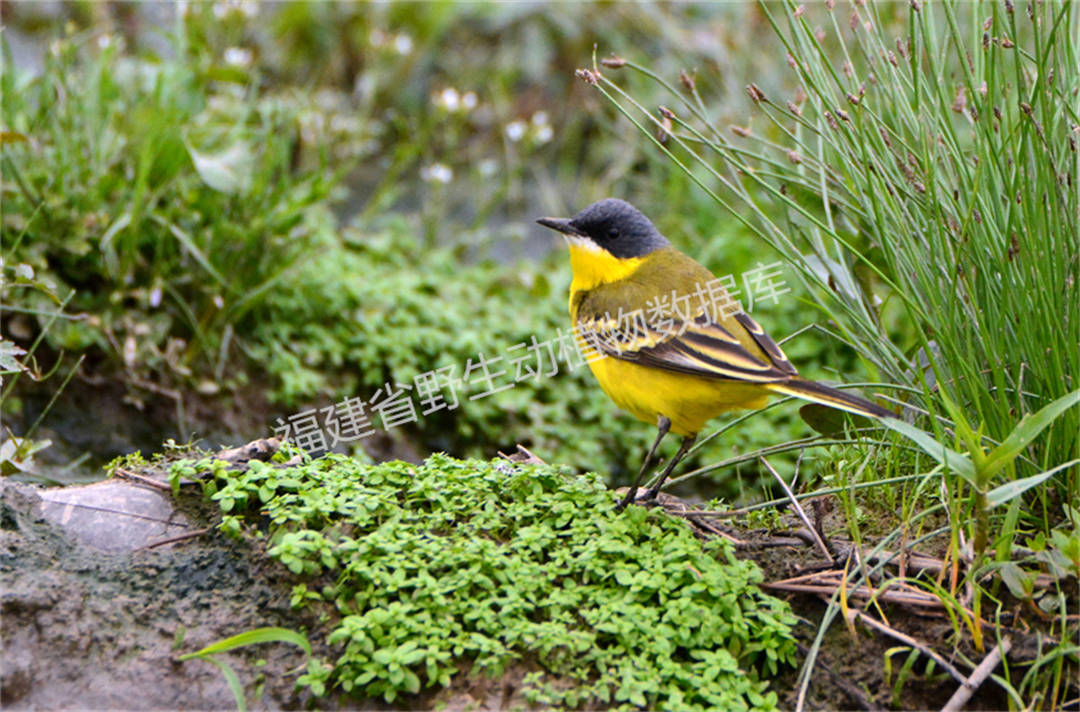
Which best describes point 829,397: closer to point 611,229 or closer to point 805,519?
point 805,519

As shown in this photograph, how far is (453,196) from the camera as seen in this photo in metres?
8.46

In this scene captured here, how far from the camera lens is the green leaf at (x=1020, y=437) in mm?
2701

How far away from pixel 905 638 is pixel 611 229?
7.52ft

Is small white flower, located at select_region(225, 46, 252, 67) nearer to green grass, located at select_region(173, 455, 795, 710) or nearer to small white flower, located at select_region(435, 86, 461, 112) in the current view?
small white flower, located at select_region(435, 86, 461, 112)

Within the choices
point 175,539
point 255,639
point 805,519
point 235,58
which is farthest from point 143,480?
point 235,58

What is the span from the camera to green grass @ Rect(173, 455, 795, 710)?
2.79m

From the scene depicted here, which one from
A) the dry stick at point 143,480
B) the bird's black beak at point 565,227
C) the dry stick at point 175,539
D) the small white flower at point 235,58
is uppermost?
the small white flower at point 235,58

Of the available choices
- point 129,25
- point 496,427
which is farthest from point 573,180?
point 129,25

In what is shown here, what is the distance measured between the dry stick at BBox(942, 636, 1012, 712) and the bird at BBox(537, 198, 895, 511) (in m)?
0.75

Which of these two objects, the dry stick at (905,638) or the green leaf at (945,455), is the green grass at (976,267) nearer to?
the green leaf at (945,455)

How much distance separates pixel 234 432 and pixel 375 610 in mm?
2842

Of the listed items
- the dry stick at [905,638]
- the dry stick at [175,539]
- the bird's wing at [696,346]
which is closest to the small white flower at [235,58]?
Answer: the bird's wing at [696,346]

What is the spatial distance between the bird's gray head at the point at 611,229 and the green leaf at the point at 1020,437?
7.17 ft

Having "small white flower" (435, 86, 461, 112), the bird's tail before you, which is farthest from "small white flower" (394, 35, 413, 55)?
the bird's tail
